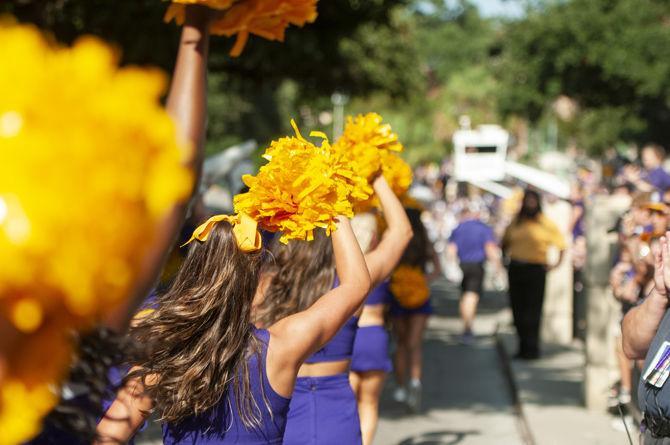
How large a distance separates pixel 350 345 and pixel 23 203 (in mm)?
4154

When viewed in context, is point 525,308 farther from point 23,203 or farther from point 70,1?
point 23,203

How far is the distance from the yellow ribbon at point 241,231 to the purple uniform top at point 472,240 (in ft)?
38.8

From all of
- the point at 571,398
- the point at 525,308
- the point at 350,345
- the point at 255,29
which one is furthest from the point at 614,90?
the point at 255,29

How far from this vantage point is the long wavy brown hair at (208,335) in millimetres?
3078

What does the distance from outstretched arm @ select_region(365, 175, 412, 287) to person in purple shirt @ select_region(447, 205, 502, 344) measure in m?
9.93

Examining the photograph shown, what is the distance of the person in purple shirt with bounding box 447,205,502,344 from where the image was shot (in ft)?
47.1

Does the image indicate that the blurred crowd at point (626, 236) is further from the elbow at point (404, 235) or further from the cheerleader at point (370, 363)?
the cheerleader at point (370, 363)

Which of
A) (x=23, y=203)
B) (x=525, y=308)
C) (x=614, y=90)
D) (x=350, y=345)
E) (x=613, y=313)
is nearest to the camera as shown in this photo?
(x=23, y=203)

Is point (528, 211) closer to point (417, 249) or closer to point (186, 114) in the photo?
point (417, 249)

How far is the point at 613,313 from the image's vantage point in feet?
29.9

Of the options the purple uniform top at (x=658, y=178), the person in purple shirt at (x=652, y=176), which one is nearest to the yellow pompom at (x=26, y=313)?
the person in purple shirt at (x=652, y=176)

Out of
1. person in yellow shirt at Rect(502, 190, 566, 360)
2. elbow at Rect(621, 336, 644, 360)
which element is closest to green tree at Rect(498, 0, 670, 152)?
person in yellow shirt at Rect(502, 190, 566, 360)

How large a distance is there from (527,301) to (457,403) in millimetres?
2454

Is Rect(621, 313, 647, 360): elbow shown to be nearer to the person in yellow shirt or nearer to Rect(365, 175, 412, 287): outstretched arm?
Rect(365, 175, 412, 287): outstretched arm
